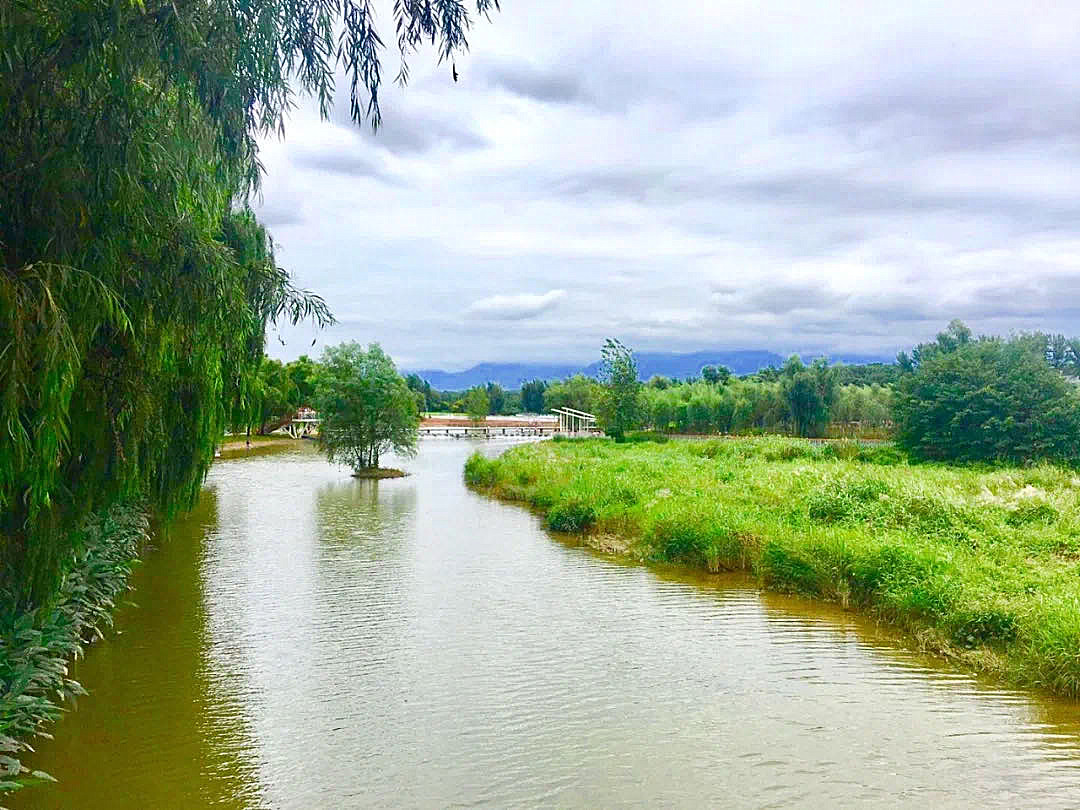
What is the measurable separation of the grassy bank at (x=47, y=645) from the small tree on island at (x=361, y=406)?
2201cm

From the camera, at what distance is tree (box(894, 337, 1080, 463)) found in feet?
93.8

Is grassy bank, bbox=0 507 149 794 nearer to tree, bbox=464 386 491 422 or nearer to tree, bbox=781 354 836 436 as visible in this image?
tree, bbox=781 354 836 436

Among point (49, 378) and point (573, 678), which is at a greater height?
point (49, 378)

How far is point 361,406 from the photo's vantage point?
3266 cm

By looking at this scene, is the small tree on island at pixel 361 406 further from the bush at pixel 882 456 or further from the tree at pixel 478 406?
the tree at pixel 478 406

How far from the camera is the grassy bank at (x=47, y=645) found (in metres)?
5.79

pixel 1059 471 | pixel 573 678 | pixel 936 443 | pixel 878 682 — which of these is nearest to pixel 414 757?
pixel 573 678

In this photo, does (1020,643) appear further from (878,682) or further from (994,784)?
(994,784)

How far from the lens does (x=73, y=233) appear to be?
4.25 meters

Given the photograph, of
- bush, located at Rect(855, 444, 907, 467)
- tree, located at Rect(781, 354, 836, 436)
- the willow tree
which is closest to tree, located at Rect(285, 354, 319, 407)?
tree, located at Rect(781, 354, 836, 436)

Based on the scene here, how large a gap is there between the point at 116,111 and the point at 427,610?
332 inches

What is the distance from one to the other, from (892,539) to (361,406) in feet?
78.4

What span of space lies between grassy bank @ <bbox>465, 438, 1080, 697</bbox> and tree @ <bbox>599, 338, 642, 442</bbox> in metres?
26.5

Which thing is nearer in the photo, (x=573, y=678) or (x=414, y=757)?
(x=414, y=757)
